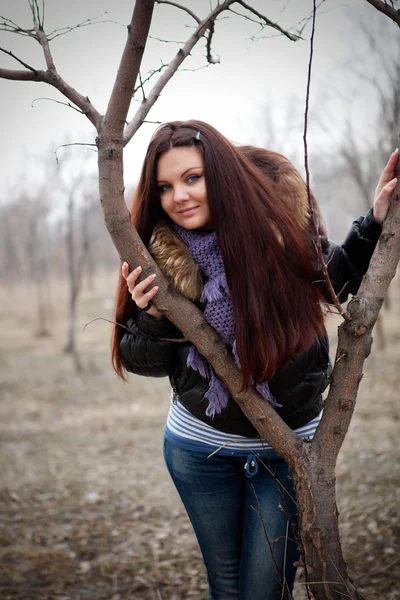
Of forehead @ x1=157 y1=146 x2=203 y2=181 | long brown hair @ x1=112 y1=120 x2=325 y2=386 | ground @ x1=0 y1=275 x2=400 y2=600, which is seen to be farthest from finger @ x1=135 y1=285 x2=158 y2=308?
ground @ x1=0 y1=275 x2=400 y2=600

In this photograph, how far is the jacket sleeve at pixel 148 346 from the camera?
1.92 metres

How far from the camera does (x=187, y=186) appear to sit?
1854 mm

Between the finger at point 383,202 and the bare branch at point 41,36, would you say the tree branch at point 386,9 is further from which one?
the bare branch at point 41,36

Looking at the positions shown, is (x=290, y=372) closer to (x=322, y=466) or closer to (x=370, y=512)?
(x=322, y=466)

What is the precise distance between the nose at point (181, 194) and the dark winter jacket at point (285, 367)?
0.45 m

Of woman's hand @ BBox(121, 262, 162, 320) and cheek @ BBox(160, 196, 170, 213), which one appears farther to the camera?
cheek @ BBox(160, 196, 170, 213)

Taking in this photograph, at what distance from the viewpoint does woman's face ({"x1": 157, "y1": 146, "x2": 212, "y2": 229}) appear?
6.02ft

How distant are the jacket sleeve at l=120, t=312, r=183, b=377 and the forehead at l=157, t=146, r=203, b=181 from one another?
0.55 meters

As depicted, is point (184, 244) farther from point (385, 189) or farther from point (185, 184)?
point (385, 189)

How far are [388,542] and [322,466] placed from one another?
87.4 inches

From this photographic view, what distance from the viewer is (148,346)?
6.29 ft

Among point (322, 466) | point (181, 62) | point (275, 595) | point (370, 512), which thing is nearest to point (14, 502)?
point (370, 512)

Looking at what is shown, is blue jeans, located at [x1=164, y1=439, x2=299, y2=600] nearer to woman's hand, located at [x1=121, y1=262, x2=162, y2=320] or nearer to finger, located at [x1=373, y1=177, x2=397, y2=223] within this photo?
woman's hand, located at [x1=121, y1=262, x2=162, y2=320]

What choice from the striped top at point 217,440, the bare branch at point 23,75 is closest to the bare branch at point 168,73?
the bare branch at point 23,75
